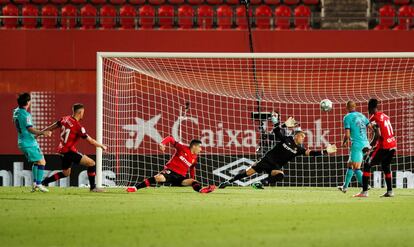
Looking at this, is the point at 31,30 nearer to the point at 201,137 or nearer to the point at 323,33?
the point at 201,137

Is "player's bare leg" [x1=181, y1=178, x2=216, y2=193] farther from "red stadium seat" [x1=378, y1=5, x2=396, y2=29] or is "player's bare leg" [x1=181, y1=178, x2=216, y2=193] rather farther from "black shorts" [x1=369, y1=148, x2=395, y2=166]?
"red stadium seat" [x1=378, y1=5, x2=396, y2=29]

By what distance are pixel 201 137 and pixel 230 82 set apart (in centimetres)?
145

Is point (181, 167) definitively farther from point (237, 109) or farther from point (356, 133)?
point (237, 109)

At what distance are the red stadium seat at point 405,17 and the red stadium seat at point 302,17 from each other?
2.20 m

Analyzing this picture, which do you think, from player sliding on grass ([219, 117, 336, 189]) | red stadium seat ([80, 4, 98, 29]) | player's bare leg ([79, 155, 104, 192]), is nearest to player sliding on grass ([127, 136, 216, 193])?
player's bare leg ([79, 155, 104, 192])

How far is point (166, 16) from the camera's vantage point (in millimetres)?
23328

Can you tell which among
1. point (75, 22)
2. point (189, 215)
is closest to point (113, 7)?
point (75, 22)

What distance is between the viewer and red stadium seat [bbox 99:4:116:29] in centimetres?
2327

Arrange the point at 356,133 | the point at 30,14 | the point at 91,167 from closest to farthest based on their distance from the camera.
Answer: the point at 91,167
the point at 356,133
the point at 30,14

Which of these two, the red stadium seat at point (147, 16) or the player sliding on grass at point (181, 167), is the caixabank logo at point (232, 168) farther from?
the red stadium seat at point (147, 16)

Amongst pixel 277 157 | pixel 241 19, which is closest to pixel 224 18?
pixel 241 19

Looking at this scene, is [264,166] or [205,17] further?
[205,17]

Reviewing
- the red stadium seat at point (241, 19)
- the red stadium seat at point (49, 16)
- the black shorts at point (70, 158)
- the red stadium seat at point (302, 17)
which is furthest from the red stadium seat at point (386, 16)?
the black shorts at point (70, 158)

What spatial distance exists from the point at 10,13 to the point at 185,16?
448 cm
